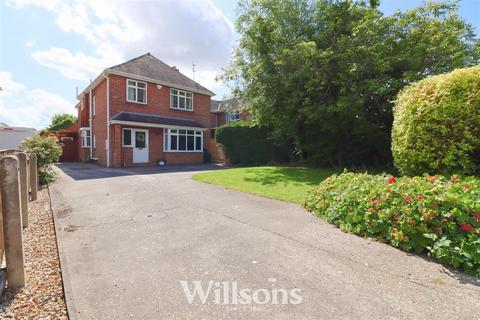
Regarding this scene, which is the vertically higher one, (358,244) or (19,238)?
(19,238)

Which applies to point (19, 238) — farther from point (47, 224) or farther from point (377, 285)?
point (377, 285)

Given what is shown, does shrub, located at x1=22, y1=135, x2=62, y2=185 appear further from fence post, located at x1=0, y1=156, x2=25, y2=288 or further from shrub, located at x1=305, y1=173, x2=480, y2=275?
shrub, located at x1=305, y1=173, x2=480, y2=275

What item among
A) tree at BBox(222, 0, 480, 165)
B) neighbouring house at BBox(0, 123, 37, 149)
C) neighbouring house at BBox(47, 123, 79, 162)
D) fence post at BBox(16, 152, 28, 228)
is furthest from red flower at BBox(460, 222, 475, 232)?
neighbouring house at BBox(0, 123, 37, 149)

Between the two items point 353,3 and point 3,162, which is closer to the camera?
point 3,162

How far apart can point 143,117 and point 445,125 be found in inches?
654

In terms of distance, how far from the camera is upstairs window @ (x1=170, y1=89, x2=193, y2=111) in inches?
A: 778

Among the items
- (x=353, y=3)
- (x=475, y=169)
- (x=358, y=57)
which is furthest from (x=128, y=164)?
(x=475, y=169)

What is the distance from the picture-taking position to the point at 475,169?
5.21m

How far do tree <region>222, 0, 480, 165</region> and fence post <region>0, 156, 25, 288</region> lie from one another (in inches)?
381

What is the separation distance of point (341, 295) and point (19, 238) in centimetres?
363

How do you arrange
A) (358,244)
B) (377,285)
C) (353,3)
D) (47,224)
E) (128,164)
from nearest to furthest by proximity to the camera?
→ (377,285) < (358,244) < (47,224) < (353,3) < (128,164)

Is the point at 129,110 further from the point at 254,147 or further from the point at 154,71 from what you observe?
the point at 254,147

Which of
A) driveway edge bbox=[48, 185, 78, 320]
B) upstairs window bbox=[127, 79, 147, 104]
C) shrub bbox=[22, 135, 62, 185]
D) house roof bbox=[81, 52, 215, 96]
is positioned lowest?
driveway edge bbox=[48, 185, 78, 320]

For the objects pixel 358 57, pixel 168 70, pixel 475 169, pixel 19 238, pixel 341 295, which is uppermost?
pixel 168 70
